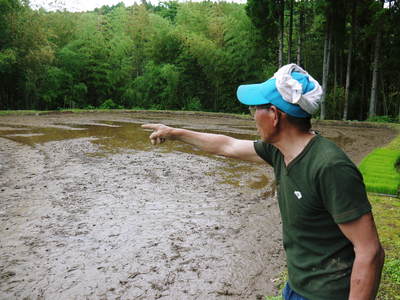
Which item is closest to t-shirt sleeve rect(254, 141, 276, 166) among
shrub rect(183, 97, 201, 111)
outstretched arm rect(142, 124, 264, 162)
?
outstretched arm rect(142, 124, 264, 162)

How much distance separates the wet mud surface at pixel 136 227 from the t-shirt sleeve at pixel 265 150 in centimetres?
187

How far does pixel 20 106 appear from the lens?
892 inches

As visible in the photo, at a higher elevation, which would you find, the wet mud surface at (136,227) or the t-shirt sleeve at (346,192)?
the t-shirt sleeve at (346,192)

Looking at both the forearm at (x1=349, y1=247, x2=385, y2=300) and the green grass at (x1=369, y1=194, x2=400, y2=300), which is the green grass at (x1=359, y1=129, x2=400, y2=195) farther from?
the forearm at (x1=349, y1=247, x2=385, y2=300)

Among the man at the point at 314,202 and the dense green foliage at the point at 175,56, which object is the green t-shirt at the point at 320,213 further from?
the dense green foliage at the point at 175,56

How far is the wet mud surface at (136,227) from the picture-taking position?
3.23 m

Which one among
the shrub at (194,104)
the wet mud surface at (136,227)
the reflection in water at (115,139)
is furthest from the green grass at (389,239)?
the shrub at (194,104)

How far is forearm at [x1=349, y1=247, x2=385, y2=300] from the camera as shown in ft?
3.51

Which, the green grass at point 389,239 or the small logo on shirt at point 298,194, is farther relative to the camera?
the green grass at point 389,239

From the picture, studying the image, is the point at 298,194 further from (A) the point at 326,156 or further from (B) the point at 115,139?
(B) the point at 115,139

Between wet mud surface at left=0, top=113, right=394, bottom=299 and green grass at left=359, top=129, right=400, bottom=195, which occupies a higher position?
green grass at left=359, top=129, right=400, bottom=195

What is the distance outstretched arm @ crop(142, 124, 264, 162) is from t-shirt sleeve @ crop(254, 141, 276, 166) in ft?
0.21

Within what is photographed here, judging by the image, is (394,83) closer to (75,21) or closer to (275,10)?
(275,10)

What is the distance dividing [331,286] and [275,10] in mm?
17654
